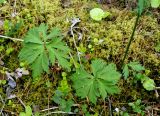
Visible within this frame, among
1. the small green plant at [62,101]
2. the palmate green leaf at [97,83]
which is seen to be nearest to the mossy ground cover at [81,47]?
the small green plant at [62,101]

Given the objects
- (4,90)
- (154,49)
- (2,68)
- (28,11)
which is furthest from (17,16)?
(154,49)

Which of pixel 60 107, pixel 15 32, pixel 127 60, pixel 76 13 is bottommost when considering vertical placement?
pixel 60 107

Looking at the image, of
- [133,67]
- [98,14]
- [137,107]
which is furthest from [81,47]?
[137,107]

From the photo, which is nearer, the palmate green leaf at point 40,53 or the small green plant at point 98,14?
the palmate green leaf at point 40,53

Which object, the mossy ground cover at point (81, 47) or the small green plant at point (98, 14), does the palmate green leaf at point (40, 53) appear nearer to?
the mossy ground cover at point (81, 47)

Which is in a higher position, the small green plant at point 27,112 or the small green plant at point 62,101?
the small green plant at point 62,101

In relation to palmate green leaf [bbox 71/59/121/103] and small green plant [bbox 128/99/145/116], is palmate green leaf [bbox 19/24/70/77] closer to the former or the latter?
palmate green leaf [bbox 71/59/121/103]

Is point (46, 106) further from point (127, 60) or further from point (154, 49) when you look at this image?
point (154, 49)
